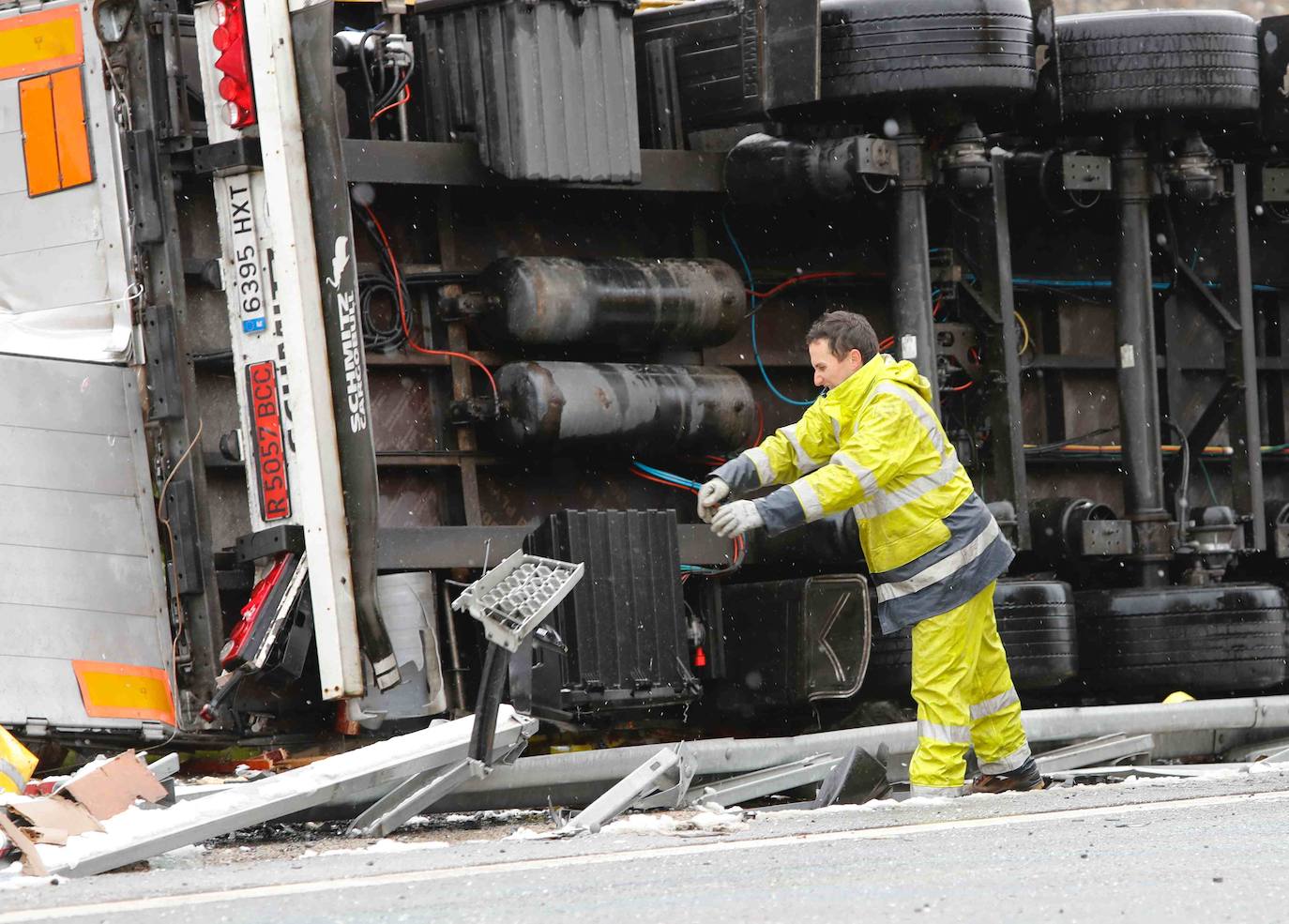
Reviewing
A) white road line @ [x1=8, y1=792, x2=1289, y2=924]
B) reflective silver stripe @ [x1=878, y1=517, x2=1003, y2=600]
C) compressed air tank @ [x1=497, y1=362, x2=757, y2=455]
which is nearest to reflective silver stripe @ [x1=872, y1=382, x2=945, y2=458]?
reflective silver stripe @ [x1=878, y1=517, x2=1003, y2=600]

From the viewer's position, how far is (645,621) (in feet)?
22.8

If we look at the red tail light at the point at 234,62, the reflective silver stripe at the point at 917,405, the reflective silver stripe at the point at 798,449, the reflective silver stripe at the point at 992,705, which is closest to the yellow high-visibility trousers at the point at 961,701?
the reflective silver stripe at the point at 992,705

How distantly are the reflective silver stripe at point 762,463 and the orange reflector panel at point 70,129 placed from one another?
8.20ft

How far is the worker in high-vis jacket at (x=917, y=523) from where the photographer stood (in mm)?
5910

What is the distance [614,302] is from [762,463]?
1.53 m

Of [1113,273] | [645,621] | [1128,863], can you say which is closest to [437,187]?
[645,621]

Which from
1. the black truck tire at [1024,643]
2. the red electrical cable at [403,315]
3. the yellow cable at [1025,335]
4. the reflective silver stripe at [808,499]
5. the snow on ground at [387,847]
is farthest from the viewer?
the yellow cable at [1025,335]

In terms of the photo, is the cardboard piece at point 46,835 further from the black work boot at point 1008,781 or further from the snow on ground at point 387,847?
the black work boot at point 1008,781

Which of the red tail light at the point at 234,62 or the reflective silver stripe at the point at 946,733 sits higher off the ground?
the red tail light at the point at 234,62

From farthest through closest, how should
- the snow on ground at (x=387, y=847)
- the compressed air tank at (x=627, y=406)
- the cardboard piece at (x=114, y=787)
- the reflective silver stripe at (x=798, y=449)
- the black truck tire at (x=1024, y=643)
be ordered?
the black truck tire at (x=1024, y=643), the compressed air tank at (x=627, y=406), the reflective silver stripe at (x=798, y=449), the cardboard piece at (x=114, y=787), the snow on ground at (x=387, y=847)

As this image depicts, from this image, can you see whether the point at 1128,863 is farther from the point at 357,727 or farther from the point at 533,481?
the point at 533,481

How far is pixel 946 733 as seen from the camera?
233 inches

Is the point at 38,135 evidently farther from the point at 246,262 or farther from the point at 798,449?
the point at 798,449

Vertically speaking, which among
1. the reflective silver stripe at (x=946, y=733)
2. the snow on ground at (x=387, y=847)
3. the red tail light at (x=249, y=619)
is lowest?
the reflective silver stripe at (x=946, y=733)
